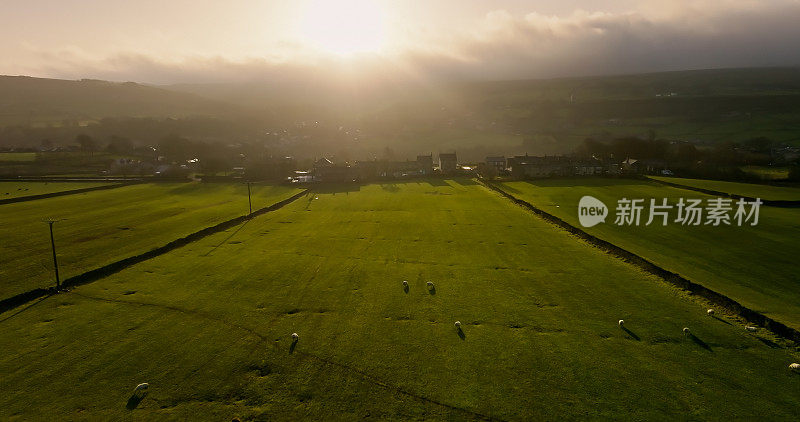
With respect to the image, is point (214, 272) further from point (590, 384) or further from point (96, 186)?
point (96, 186)

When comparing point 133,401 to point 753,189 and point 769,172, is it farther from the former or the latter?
point 769,172

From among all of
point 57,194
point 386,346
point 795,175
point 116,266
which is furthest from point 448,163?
point 386,346

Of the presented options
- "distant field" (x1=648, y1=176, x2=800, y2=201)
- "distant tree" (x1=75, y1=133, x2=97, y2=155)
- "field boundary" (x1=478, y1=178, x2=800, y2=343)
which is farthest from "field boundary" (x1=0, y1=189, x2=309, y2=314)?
"distant tree" (x1=75, y1=133, x2=97, y2=155)

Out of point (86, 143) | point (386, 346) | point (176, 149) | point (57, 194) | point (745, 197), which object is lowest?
point (386, 346)

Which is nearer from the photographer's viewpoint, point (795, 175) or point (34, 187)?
point (795, 175)

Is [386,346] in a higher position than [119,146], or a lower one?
lower

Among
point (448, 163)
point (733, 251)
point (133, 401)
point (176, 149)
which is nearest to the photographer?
point (133, 401)

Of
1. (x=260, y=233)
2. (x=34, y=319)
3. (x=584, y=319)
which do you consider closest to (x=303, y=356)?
(x=584, y=319)
